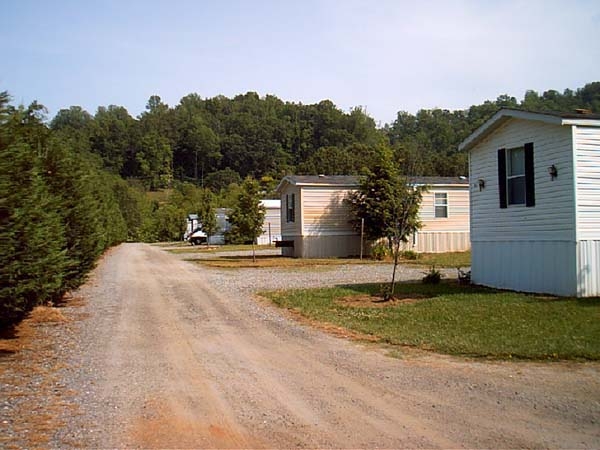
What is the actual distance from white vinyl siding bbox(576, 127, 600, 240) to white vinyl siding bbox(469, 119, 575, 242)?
0.15 metres

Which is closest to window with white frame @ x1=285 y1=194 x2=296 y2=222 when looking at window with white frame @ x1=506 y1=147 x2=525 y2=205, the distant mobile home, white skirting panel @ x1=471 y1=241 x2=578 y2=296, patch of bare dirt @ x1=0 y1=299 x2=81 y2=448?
the distant mobile home

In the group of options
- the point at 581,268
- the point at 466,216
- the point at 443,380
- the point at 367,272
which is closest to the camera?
the point at 443,380

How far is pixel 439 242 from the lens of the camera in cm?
3244

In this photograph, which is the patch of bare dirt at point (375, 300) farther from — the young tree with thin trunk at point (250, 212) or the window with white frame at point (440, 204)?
the young tree with thin trunk at point (250, 212)

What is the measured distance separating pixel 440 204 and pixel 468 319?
72.5 ft

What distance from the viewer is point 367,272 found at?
72.0 ft

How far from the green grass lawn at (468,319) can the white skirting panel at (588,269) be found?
49 centimetres

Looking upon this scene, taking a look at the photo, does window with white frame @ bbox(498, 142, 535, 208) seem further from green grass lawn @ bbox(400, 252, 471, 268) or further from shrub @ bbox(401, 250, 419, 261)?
shrub @ bbox(401, 250, 419, 261)

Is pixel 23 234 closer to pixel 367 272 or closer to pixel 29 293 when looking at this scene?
pixel 29 293

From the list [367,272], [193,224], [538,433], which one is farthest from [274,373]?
[193,224]

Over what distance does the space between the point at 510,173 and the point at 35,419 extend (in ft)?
41.2

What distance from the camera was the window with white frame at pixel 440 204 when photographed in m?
32.4

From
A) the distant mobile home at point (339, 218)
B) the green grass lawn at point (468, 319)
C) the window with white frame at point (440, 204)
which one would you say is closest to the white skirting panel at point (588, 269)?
the green grass lawn at point (468, 319)

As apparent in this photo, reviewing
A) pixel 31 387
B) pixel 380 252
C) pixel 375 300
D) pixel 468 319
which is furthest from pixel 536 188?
pixel 380 252
